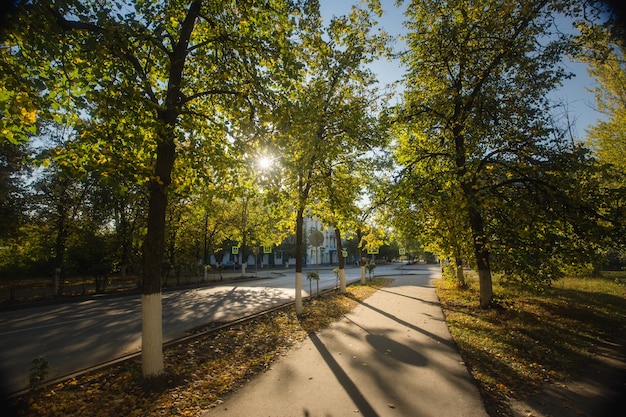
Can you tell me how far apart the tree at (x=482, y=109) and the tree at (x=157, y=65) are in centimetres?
596

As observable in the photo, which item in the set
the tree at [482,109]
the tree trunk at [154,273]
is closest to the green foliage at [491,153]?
the tree at [482,109]

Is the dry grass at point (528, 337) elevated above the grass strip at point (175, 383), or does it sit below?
below

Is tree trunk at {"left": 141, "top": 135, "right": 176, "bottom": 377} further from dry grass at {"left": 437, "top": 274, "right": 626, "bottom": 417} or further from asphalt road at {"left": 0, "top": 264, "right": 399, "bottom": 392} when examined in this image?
dry grass at {"left": 437, "top": 274, "right": 626, "bottom": 417}

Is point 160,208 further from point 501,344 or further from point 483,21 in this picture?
point 483,21

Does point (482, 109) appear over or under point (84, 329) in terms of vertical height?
over

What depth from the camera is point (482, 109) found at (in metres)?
10.3

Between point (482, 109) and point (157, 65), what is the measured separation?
9.73 meters

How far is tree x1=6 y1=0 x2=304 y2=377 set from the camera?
15.2 ft

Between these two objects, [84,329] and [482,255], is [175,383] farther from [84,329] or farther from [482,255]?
[482,255]

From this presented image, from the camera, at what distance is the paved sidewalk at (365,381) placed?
417cm

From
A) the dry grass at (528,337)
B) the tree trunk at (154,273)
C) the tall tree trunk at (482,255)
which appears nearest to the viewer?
the dry grass at (528,337)

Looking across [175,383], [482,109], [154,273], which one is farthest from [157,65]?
[482,109]

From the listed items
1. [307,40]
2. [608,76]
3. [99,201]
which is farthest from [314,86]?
[99,201]

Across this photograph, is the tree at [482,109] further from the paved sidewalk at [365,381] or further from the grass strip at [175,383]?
the grass strip at [175,383]
